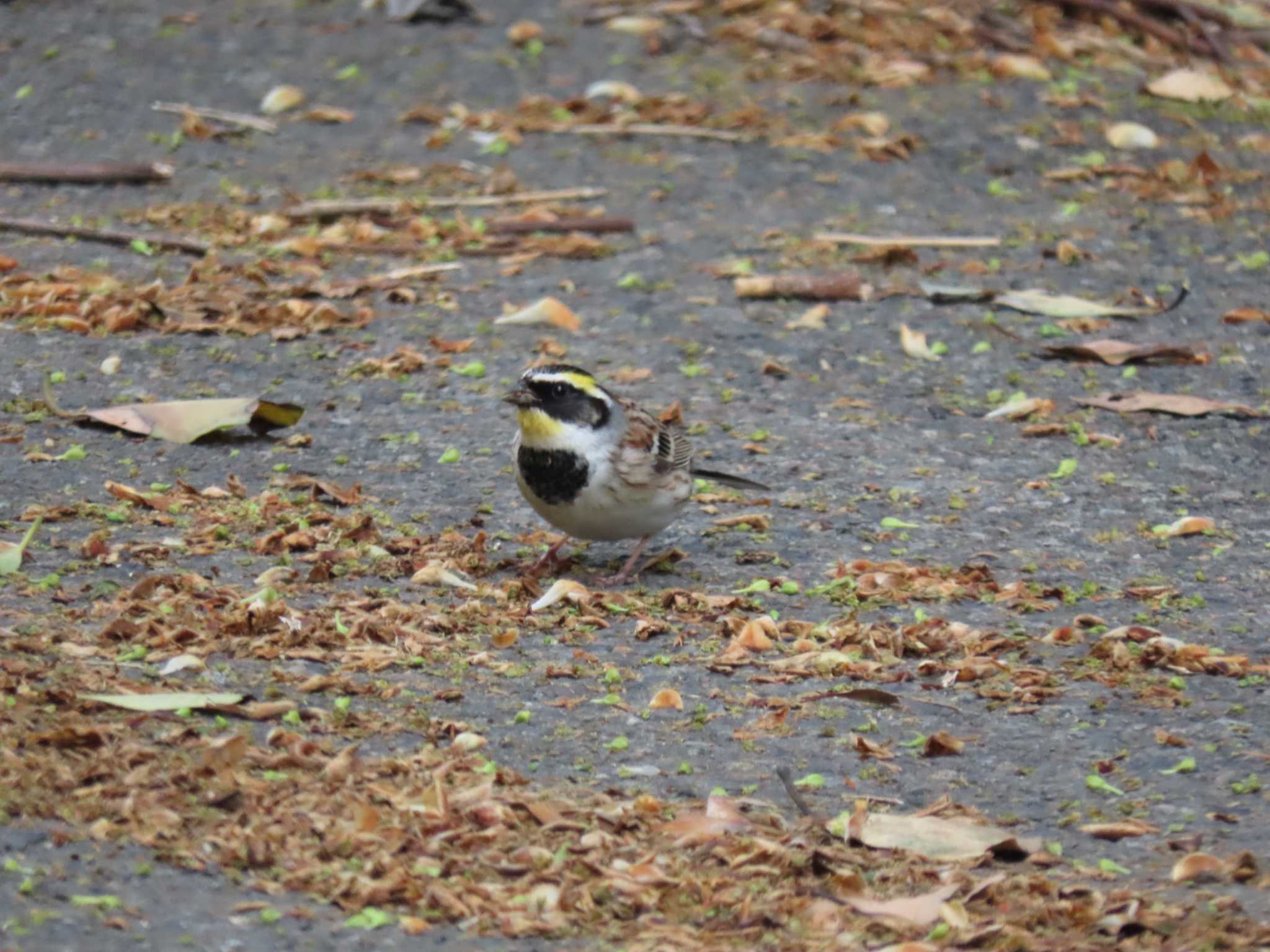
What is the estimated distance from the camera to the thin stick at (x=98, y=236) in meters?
9.55

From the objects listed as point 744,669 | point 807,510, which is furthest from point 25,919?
A: point 807,510

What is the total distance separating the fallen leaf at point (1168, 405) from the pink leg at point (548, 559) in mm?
2798

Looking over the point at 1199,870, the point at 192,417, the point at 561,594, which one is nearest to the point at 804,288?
the point at 192,417

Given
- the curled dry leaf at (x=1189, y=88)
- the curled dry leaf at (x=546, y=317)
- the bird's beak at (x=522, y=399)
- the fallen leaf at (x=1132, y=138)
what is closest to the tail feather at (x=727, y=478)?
the bird's beak at (x=522, y=399)

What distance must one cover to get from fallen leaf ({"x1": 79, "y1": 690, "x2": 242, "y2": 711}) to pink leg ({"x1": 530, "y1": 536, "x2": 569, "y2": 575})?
5.92ft

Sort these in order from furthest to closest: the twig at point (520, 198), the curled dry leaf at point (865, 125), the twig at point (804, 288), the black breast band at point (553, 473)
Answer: the curled dry leaf at point (865, 125) < the twig at point (520, 198) < the twig at point (804, 288) < the black breast band at point (553, 473)

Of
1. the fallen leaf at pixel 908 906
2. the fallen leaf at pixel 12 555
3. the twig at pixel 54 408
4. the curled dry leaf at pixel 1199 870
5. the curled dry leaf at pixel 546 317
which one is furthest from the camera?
the curled dry leaf at pixel 546 317

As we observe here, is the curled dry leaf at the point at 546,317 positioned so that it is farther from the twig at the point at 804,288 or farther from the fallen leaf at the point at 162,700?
the fallen leaf at the point at 162,700

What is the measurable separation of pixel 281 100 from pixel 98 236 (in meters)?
2.69

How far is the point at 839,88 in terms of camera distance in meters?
12.4

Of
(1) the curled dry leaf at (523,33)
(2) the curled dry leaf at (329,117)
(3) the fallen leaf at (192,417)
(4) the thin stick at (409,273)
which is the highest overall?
(3) the fallen leaf at (192,417)

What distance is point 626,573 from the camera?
6590 mm

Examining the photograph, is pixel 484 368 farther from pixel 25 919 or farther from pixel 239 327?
pixel 25 919

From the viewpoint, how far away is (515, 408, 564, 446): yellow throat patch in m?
Answer: 6.38
